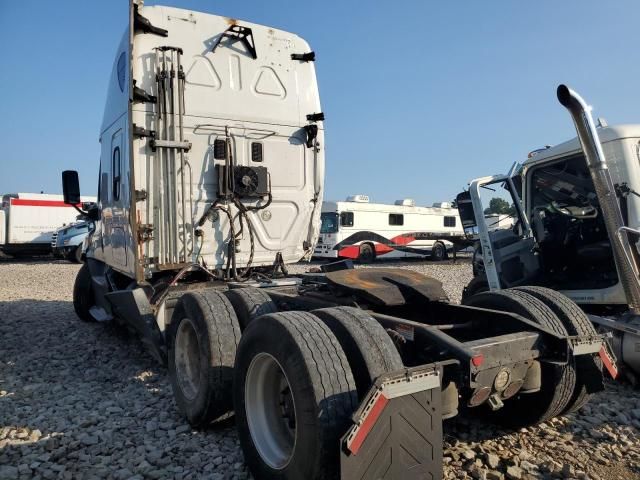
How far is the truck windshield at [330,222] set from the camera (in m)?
23.7

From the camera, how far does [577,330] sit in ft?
11.3

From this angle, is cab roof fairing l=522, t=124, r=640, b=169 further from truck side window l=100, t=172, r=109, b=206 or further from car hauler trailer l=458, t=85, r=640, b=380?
truck side window l=100, t=172, r=109, b=206

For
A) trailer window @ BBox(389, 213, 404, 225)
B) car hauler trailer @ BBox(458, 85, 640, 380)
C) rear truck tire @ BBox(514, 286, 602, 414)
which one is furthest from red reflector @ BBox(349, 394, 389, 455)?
trailer window @ BBox(389, 213, 404, 225)

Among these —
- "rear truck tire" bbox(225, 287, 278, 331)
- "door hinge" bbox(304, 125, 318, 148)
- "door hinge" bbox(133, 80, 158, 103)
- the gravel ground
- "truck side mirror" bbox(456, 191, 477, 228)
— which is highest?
"door hinge" bbox(133, 80, 158, 103)

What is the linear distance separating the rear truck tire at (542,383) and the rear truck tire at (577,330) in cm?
5

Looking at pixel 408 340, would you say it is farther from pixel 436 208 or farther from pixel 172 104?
pixel 436 208

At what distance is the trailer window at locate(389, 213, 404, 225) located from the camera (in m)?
26.4

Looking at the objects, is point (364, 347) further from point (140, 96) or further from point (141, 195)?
point (140, 96)

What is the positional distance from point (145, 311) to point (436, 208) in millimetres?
26123

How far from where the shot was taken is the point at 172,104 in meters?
5.19

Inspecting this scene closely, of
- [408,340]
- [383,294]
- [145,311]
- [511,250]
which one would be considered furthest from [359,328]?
[511,250]

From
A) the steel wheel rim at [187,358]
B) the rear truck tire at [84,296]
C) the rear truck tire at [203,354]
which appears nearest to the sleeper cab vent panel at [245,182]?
A: the rear truck tire at [203,354]

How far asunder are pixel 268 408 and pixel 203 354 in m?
0.88

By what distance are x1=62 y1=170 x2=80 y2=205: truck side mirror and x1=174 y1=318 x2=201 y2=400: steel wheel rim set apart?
3.71 meters
